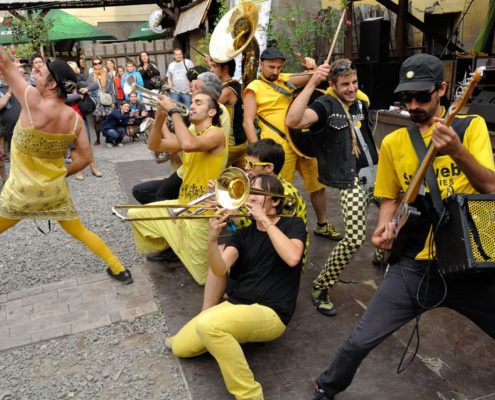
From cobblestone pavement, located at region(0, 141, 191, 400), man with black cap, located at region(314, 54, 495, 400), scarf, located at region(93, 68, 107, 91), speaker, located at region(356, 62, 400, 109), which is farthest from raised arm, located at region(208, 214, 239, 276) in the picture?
scarf, located at region(93, 68, 107, 91)

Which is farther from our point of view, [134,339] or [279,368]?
[134,339]

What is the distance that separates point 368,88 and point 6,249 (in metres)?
6.62

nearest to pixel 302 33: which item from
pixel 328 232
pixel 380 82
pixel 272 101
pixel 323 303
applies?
pixel 380 82

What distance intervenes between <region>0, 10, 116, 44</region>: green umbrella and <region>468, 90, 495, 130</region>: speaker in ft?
39.8

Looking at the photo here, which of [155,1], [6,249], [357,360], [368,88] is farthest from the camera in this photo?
[155,1]

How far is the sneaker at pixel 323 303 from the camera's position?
351 centimetres

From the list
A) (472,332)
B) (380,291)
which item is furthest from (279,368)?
(472,332)

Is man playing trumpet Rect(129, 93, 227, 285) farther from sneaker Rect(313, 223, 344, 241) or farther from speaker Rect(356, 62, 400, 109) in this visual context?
speaker Rect(356, 62, 400, 109)

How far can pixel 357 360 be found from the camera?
234 cm

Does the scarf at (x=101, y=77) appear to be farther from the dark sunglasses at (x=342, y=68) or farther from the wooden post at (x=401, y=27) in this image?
the dark sunglasses at (x=342, y=68)

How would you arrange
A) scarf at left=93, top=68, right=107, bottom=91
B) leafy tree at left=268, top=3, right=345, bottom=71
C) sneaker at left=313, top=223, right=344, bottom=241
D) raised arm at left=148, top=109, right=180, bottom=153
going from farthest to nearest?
scarf at left=93, top=68, right=107, bottom=91, leafy tree at left=268, top=3, right=345, bottom=71, sneaker at left=313, top=223, right=344, bottom=241, raised arm at left=148, top=109, right=180, bottom=153

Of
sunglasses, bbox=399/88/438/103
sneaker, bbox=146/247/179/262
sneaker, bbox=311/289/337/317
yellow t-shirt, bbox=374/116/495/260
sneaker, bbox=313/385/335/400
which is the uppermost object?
sunglasses, bbox=399/88/438/103

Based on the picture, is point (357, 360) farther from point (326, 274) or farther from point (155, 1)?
point (155, 1)

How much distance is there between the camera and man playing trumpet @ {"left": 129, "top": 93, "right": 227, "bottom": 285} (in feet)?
11.8
